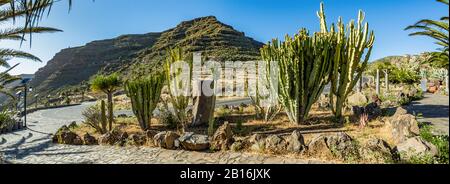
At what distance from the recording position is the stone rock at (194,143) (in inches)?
243

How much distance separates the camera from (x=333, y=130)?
750 centimetres

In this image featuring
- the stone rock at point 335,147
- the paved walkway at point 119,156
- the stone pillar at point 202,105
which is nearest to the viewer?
the stone rock at point 335,147

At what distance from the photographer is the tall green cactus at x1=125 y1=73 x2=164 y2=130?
9.15 m

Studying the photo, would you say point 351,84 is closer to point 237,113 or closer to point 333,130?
point 333,130

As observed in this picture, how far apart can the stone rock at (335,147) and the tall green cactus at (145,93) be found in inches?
213

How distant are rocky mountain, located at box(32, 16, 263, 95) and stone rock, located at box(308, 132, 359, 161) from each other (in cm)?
4153

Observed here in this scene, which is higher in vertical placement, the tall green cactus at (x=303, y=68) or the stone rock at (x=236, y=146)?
the tall green cactus at (x=303, y=68)

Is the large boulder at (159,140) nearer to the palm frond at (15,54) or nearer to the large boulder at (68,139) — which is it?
the large boulder at (68,139)

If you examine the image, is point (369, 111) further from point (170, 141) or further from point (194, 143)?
point (170, 141)

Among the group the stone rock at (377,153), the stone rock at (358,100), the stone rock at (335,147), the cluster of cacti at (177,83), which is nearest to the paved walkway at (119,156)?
the stone rock at (335,147)

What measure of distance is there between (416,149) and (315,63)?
4.07 metres

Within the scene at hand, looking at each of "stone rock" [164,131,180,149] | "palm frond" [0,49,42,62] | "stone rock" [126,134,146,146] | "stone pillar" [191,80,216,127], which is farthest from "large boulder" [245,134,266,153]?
"palm frond" [0,49,42,62]

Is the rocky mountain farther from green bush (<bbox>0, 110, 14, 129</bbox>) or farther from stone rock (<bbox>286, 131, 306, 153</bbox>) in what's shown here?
stone rock (<bbox>286, 131, 306, 153</bbox>)
